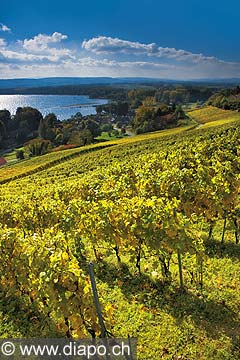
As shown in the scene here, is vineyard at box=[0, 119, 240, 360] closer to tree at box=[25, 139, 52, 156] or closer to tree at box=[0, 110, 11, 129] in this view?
tree at box=[25, 139, 52, 156]

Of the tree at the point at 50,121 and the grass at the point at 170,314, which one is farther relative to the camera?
the tree at the point at 50,121

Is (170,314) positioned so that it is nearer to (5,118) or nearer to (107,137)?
(107,137)

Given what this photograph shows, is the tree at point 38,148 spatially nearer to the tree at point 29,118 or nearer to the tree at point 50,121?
the tree at point 50,121

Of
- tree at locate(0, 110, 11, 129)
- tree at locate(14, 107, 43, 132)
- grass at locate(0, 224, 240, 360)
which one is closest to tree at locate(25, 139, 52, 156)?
tree at locate(14, 107, 43, 132)

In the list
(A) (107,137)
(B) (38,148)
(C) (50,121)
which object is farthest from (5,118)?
(A) (107,137)

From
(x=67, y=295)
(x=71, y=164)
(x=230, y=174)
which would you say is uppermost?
(x=230, y=174)

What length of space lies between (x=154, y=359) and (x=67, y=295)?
2.69 meters

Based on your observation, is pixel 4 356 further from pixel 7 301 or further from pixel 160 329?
pixel 160 329

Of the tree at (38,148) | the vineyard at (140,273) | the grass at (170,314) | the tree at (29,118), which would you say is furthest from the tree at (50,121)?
the grass at (170,314)

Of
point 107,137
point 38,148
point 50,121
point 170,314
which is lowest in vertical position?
point 38,148

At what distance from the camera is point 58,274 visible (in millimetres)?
7000

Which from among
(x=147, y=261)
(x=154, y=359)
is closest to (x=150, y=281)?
(x=147, y=261)

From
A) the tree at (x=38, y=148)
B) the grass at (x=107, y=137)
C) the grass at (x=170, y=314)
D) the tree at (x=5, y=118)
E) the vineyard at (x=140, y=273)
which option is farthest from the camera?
the tree at (x=5, y=118)

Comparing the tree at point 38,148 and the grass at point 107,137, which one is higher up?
the grass at point 107,137
